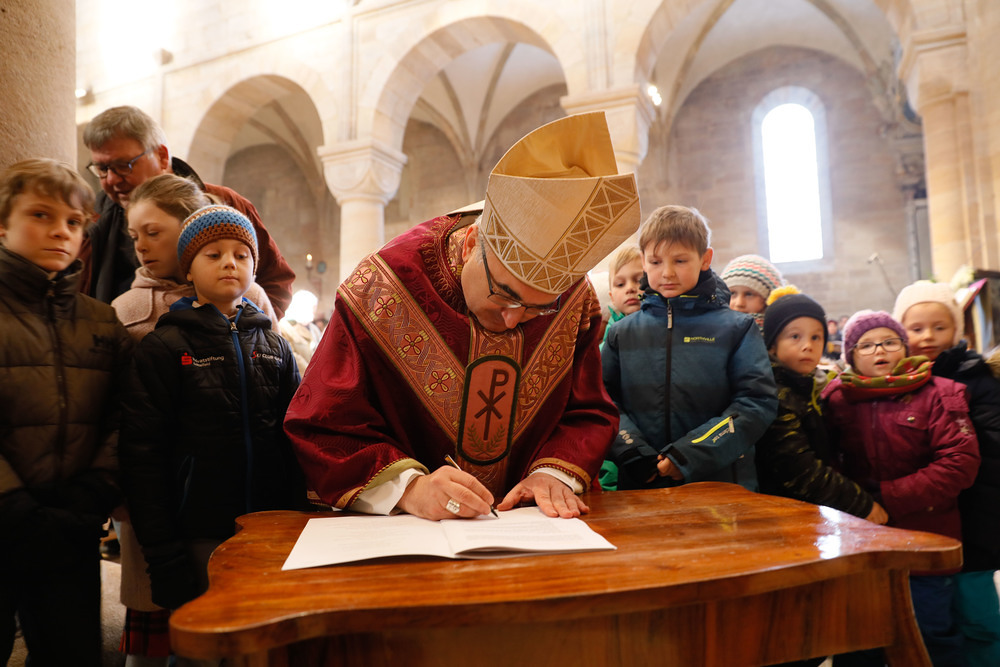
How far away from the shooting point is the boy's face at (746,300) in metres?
3.18

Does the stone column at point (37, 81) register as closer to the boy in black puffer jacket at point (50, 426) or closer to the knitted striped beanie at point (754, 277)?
the boy in black puffer jacket at point (50, 426)

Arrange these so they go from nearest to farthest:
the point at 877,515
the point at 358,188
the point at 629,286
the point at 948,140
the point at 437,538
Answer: the point at 437,538
the point at 877,515
the point at 629,286
the point at 948,140
the point at 358,188

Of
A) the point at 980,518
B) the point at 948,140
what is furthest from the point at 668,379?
the point at 948,140

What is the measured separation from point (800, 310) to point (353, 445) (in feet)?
6.18

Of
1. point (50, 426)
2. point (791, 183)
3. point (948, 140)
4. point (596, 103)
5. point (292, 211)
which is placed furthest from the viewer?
point (292, 211)

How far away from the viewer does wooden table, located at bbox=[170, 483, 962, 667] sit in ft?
2.83

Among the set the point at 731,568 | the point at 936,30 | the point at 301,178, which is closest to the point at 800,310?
the point at 731,568

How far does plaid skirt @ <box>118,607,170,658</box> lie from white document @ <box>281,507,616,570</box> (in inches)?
37.7

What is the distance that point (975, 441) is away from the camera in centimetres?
242

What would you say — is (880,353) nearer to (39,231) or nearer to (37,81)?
(39,231)

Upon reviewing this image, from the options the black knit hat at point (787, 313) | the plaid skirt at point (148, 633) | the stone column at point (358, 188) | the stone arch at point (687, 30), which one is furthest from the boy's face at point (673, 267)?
the stone column at point (358, 188)

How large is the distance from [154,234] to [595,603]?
1.92 metres

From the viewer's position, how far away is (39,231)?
189 centimetres

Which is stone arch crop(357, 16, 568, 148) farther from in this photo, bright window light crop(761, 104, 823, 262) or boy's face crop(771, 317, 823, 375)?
boy's face crop(771, 317, 823, 375)
